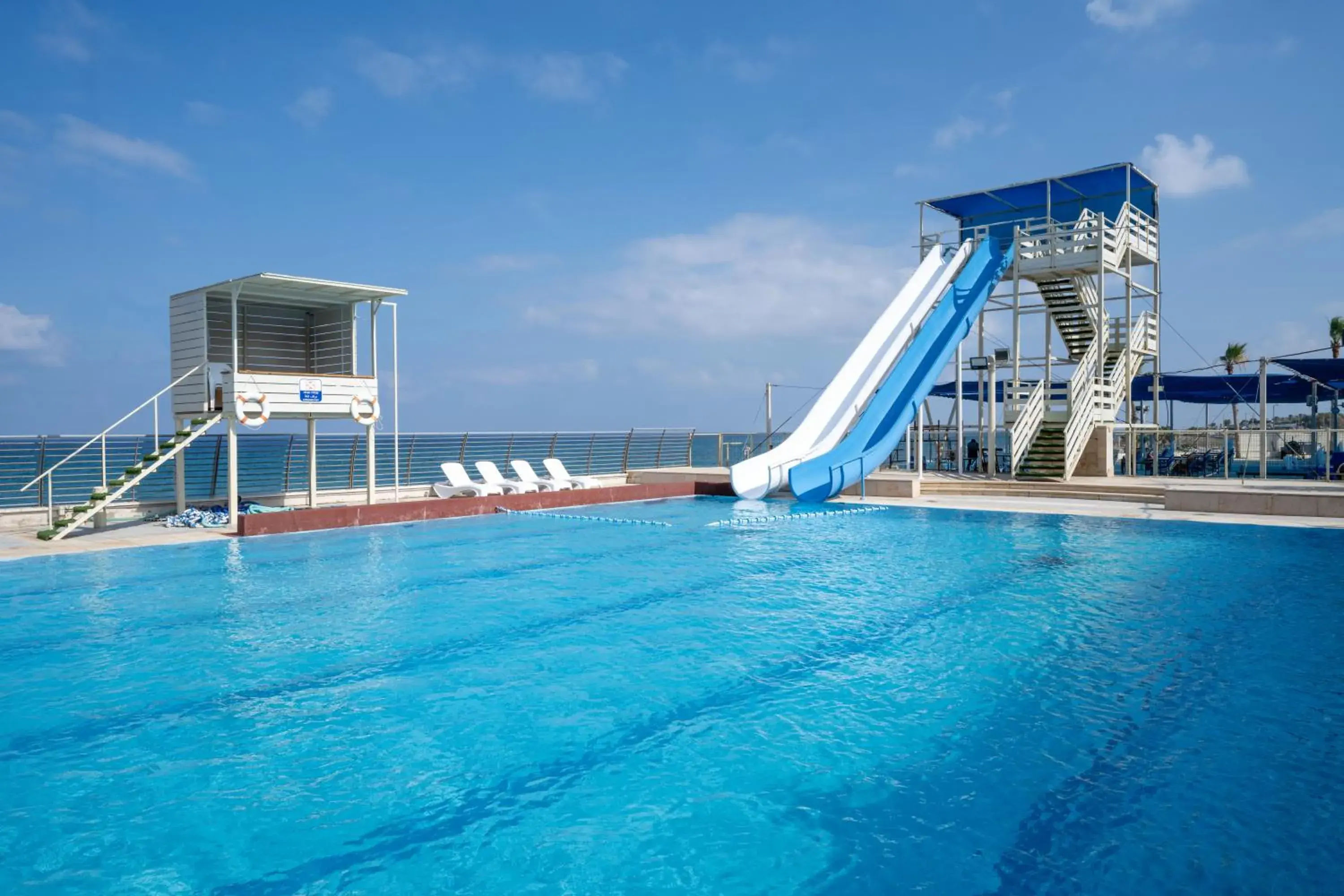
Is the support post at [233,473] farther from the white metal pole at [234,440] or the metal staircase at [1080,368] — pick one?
the metal staircase at [1080,368]

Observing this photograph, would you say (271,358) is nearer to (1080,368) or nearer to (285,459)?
(285,459)

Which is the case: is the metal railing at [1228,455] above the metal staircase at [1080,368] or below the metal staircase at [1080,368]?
below

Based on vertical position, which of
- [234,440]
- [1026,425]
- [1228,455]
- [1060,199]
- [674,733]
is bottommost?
[674,733]

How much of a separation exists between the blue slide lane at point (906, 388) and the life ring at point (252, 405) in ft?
31.2

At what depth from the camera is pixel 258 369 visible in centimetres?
1506

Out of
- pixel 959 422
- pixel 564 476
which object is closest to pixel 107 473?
pixel 564 476

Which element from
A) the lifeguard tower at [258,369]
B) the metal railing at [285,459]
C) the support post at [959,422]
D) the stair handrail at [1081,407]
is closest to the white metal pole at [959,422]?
the support post at [959,422]

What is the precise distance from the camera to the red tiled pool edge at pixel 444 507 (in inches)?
515

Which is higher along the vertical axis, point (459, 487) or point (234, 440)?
point (234, 440)

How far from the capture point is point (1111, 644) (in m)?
6.71

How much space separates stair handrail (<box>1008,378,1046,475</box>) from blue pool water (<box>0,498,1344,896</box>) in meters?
9.47

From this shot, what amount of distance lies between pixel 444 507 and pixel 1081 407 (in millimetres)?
13905

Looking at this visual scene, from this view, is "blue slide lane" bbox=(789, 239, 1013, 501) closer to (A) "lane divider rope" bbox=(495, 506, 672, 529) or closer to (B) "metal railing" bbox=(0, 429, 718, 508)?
(A) "lane divider rope" bbox=(495, 506, 672, 529)

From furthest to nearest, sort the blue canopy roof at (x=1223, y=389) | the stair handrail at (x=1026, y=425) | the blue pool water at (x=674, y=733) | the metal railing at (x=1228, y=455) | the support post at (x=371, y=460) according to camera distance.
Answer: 1. the blue canopy roof at (x=1223, y=389)
2. the metal railing at (x=1228, y=455)
3. the stair handrail at (x=1026, y=425)
4. the support post at (x=371, y=460)
5. the blue pool water at (x=674, y=733)
